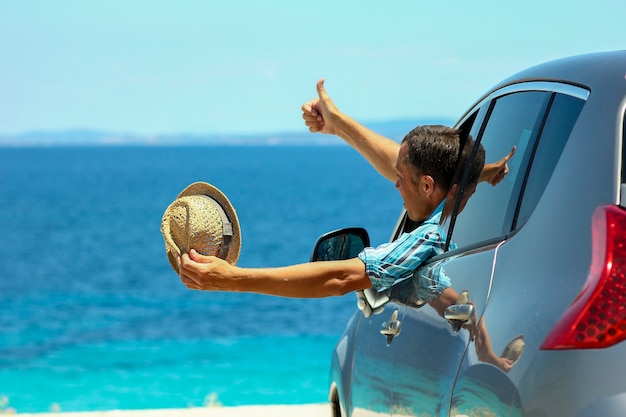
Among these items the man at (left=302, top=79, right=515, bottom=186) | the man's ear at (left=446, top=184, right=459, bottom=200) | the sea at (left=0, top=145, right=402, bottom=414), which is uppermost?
the man at (left=302, top=79, right=515, bottom=186)

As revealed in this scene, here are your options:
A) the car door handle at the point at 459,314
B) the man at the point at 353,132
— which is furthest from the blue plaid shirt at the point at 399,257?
the man at the point at 353,132

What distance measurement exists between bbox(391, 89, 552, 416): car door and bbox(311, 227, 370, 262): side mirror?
42cm

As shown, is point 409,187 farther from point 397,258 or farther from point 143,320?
point 143,320

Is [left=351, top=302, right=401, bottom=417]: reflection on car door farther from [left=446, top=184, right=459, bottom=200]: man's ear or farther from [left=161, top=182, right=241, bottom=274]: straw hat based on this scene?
[left=161, top=182, right=241, bottom=274]: straw hat

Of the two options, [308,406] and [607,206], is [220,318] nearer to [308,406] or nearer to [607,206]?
[308,406]

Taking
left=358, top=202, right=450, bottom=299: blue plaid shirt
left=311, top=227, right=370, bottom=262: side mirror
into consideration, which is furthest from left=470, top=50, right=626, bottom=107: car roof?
left=311, top=227, right=370, bottom=262: side mirror

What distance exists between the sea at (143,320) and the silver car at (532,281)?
693cm

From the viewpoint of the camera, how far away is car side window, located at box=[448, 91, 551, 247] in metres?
2.90

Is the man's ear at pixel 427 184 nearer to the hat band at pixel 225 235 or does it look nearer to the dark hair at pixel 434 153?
the dark hair at pixel 434 153

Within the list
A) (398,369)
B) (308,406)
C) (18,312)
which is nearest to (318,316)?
(18,312)

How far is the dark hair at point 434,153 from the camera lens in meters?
3.32

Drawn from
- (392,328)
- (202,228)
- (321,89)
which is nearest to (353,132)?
(321,89)

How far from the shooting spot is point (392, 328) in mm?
3250

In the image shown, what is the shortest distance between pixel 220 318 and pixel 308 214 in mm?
44716
